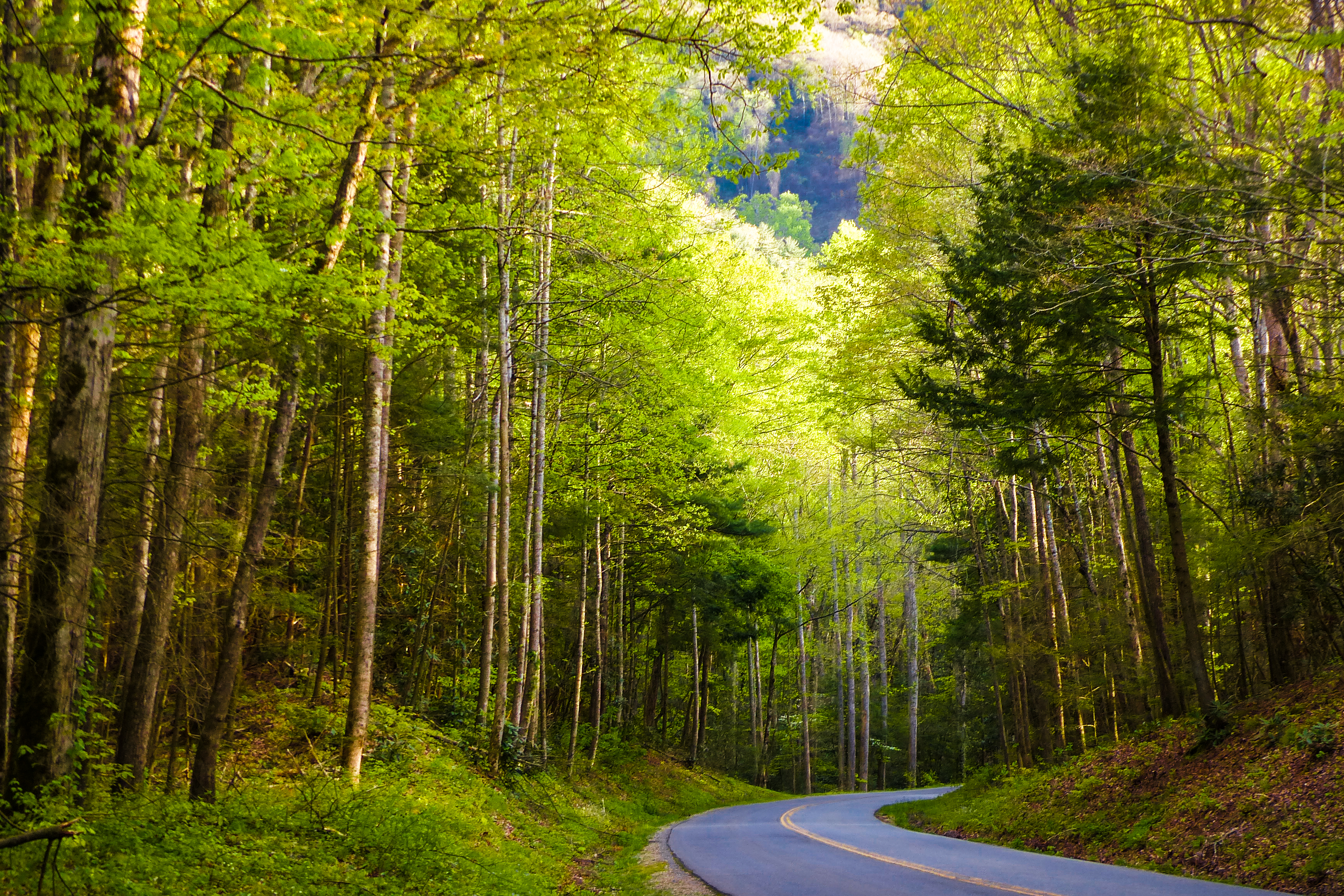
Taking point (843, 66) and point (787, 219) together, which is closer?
point (843, 66)

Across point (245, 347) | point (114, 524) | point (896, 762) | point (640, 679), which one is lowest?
point (896, 762)

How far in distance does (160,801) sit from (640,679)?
1172 inches

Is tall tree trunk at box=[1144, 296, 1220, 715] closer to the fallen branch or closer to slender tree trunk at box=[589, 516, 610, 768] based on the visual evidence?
slender tree trunk at box=[589, 516, 610, 768]

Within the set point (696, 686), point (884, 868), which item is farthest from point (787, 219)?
point (884, 868)

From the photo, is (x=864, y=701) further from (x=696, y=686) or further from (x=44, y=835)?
(x=44, y=835)

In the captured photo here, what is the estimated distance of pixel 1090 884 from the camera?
8180 millimetres

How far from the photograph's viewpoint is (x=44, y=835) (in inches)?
158

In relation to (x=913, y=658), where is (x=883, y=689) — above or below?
below

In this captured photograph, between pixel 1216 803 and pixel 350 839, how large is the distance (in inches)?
374

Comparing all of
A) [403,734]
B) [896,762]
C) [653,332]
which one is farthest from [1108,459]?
[896,762]

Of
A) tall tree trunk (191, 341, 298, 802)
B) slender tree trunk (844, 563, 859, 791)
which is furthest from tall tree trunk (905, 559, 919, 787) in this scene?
tall tree trunk (191, 341, 298, 802)

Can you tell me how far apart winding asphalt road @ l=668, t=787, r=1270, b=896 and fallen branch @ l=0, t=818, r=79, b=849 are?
20.4 feet

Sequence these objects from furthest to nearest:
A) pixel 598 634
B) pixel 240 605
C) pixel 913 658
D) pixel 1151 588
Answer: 1. pixel 913 658
2. pixel 598 634
3. pixel 1151 588
4. pixel 240 605

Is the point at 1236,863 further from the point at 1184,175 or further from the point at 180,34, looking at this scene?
the point at 180,34
